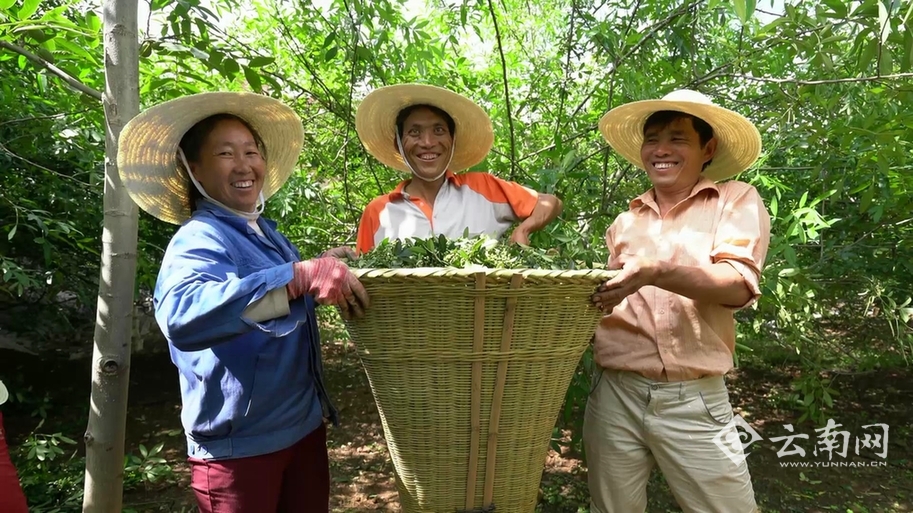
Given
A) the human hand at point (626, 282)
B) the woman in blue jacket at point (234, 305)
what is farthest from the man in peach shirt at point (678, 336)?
the woman in blue jacket at point (234, 305)

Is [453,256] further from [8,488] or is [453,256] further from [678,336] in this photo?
[8,488]

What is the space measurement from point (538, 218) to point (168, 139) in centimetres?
126

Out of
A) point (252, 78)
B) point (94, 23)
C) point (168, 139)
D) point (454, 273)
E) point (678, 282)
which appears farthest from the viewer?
point (252, 78)

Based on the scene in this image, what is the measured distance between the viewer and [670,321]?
186 centimetres

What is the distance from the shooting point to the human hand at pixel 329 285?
1311 millimetres

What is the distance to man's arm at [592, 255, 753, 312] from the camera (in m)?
1.47

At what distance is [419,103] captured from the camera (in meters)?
2.16

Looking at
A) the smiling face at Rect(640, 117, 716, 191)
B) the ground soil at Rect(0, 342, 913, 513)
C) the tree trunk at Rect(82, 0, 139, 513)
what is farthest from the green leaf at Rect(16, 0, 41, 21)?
the ground soil at Rect(0, 342, 913, 513)

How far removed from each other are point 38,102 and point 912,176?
15.0ft

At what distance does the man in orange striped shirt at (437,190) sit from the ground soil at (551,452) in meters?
2.16

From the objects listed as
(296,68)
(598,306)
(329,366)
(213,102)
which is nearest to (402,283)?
(598,306)

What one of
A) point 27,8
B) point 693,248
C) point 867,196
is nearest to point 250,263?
point 27,8

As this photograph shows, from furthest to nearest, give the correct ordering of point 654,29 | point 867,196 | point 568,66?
point 568,66
point 654,29
point 867,196

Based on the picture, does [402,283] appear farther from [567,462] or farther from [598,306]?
[567,462]
